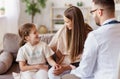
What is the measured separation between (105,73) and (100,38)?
0.76 ft

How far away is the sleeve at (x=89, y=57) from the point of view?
1546mm

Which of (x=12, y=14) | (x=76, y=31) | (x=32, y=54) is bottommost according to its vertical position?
(x=32, y=54)

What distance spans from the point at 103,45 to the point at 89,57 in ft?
0.41

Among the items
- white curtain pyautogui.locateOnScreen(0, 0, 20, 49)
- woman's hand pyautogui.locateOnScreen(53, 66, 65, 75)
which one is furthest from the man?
white curtain pyautogui.locateOnScreen(0, 0, 20, 49)

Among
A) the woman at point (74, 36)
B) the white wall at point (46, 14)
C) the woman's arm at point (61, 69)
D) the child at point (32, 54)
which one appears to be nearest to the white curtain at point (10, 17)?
the white wall at point (46, 14)

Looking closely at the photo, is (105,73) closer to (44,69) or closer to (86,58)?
(86,58)

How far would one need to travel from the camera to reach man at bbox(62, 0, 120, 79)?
152cm

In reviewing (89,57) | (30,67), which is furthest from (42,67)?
(89,57)

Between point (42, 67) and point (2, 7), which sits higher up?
point (2, 7)

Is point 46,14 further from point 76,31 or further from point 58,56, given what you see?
point 76,31

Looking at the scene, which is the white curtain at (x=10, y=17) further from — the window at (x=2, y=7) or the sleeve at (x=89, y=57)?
the sleeve at (x=89, y=57)

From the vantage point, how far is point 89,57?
5.16 ft

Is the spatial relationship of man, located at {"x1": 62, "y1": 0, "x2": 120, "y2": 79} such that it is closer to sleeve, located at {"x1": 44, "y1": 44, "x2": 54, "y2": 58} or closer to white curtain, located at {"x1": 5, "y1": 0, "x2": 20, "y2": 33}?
sleeve, located at {"x1": 44, "y1": 44, "x2": 54, "y2": 58}

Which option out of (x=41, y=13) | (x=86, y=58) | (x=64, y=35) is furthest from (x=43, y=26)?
(x=86, y=58)
